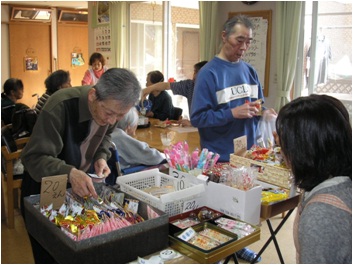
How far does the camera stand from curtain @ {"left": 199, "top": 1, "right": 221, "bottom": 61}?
4.82m

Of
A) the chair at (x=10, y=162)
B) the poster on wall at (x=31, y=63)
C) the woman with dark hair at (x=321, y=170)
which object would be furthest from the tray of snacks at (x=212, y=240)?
the poster on wall at (x=31, y=63)

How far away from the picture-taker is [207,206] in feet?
5.41

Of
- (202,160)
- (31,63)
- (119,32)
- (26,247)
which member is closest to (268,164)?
(202,160)

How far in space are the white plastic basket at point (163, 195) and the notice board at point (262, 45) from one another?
3.06 m

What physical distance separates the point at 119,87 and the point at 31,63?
7675 millimetres

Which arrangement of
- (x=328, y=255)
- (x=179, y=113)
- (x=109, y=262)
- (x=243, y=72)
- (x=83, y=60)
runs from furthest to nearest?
(x=83, y=60), (x=179, y=113), (x=243, y=72), (x=109, y=262), (x=328, y=255)

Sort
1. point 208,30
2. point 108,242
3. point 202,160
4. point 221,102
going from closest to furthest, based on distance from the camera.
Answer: point 108,242, point 202,160, point 221,102, point 208,30

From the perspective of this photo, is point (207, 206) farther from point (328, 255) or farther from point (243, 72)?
point (243, 72)

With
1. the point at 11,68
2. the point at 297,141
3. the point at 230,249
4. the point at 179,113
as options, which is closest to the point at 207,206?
→ the point at 230,249

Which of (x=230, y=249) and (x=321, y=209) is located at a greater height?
(x=321, y=209)

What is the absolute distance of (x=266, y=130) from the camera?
237 centimetres

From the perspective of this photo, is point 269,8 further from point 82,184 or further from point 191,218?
point 82,184

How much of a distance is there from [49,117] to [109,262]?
692 millimetres

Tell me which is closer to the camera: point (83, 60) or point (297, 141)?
point (297, 141)
